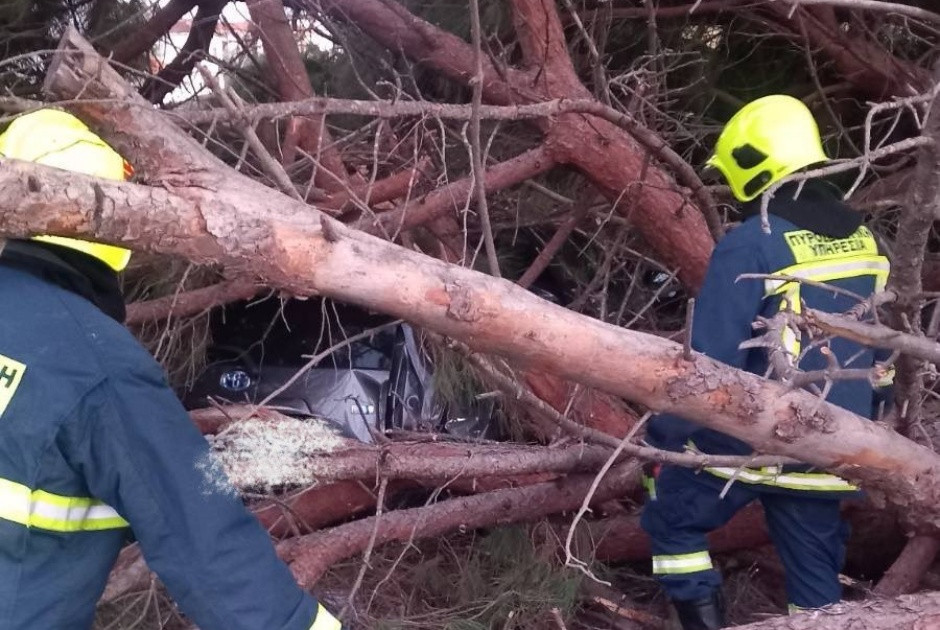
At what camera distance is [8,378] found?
1214 mm

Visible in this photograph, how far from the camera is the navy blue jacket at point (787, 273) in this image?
189 cm

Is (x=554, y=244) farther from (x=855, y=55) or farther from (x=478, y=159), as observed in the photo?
(x=855, y=55)

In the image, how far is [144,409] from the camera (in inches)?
48.7

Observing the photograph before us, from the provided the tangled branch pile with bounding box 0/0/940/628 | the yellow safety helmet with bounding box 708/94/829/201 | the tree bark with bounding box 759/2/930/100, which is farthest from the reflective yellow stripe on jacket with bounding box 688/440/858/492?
the tree bark with bounding box 759/2/930/100

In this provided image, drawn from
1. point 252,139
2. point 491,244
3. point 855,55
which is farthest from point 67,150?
point 855,55

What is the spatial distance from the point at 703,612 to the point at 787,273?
2.85 ft

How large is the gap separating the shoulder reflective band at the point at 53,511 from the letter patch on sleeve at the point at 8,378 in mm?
119

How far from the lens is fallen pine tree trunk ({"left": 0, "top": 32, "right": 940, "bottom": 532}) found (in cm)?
112

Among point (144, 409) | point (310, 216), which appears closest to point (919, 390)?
point (310, 216)

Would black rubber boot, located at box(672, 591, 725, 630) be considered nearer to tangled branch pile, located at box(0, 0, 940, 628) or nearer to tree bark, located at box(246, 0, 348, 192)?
Result: tangled branch pile, located at box(0, 0, 940, 628)

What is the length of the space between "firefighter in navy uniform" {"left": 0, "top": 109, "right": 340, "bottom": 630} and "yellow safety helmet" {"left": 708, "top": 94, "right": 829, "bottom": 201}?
4.61 feet

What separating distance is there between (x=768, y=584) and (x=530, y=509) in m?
0.79

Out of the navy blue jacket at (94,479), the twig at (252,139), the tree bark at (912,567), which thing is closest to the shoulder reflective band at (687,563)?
the tree bark at (912,567)

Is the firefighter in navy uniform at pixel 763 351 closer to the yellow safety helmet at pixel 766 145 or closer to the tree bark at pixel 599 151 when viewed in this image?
the yellow safety helmet at pixel 766 145
